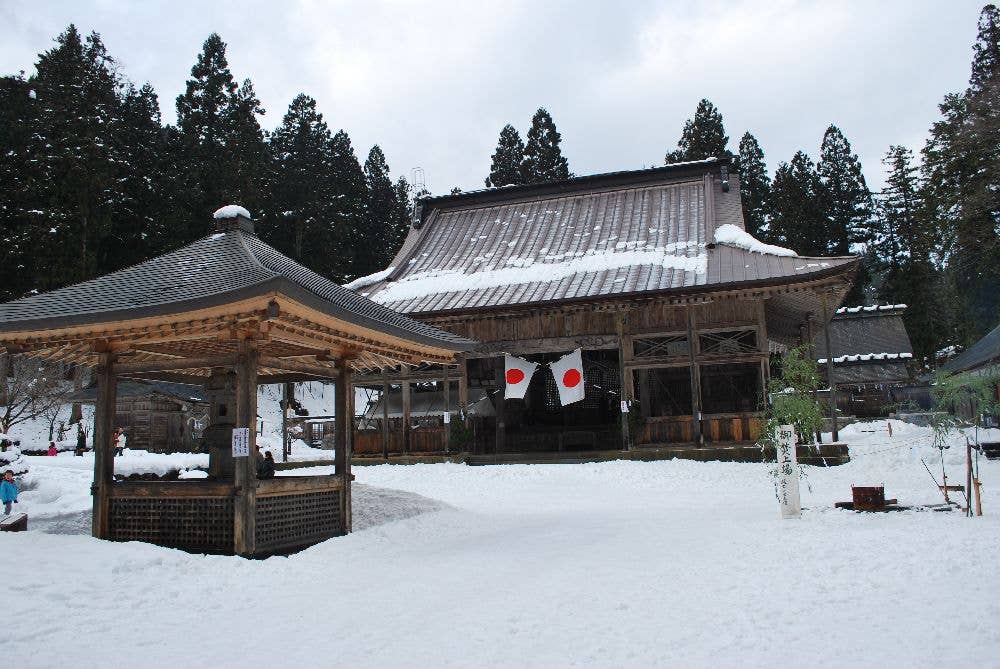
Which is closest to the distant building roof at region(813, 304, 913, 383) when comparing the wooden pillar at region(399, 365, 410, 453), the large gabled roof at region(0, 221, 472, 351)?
the wooden pillar at region(399, 365, 410, 453)

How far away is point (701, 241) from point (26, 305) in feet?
58.3

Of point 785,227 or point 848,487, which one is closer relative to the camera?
point 848,487

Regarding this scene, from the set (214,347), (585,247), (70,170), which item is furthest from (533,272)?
(70,170)

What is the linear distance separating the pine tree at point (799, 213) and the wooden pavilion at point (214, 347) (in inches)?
1330

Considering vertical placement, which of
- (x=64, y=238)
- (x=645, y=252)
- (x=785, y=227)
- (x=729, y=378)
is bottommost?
(x=729, y=378)

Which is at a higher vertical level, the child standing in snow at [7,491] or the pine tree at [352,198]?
the pine tree at [352,198]

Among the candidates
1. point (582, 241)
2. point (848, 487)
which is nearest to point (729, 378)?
point (582, 241)

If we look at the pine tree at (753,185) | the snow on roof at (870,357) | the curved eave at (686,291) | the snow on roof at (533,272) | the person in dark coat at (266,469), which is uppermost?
the pine tree at (753,185)

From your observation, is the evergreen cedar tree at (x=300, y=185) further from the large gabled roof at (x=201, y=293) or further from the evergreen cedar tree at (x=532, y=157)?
the large gabled roof at (x=201, y=293)

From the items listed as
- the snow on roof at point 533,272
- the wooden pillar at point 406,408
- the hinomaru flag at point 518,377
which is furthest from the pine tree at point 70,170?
the hinomaru flag at point 518,377

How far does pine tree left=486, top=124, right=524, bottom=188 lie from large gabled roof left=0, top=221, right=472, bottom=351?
110 ft

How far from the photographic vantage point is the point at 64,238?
28.4m

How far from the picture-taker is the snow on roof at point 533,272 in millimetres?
21438

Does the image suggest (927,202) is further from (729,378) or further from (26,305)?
(26,305)
